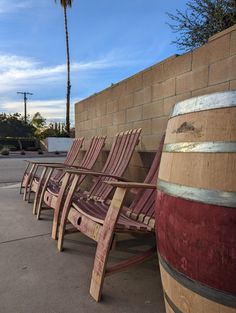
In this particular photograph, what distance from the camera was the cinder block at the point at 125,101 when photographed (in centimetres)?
423

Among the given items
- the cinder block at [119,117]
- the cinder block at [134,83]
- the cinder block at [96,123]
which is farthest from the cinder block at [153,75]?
the cinder block at [96,123]

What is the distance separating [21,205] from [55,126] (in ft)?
126

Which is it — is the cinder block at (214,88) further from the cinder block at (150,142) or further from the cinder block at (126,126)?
the cinder block at (126,126)

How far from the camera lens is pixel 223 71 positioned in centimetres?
251

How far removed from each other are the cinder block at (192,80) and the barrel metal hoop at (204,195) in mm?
Answer: 1577

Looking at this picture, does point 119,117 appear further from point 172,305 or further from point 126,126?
point 172,305

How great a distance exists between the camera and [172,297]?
1.50 m

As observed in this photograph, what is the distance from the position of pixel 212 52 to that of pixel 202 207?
1.78 meters

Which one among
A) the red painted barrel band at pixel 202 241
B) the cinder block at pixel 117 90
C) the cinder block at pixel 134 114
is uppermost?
the cinder block at pixel 117 90

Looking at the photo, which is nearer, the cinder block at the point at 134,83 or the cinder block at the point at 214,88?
the cinder block at the point at 214,88

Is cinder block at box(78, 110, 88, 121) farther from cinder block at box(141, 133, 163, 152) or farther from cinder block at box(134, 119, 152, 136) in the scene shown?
cinder block at box(141, 133, 163, 152)

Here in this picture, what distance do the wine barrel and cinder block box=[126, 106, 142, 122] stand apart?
8.28 feet

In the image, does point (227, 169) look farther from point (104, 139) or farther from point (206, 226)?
point (104, 139)

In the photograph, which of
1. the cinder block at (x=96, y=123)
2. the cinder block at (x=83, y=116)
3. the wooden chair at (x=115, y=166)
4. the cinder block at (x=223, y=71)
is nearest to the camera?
the cinder block at (x=223, y=71)
